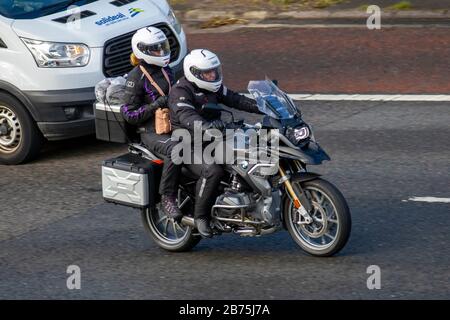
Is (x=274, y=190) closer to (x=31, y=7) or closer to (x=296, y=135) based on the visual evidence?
(x=296, y=135)

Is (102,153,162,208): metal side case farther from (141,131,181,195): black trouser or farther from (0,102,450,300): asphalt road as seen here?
(0,102,450,300): asphalt road

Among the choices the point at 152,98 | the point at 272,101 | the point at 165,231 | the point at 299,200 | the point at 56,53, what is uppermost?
the point at 272,101

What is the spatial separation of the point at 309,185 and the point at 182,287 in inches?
46.9

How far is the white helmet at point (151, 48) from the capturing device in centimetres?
932

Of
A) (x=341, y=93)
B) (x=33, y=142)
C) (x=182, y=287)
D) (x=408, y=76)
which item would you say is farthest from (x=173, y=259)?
(x=408, y=76)

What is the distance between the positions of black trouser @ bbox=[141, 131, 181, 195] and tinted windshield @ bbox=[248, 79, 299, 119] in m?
0.74

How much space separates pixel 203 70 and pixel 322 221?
1.46 meters

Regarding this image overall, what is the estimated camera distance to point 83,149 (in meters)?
12.2

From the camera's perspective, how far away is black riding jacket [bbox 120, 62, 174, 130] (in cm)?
893

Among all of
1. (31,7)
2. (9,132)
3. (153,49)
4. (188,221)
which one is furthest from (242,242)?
(31,7)

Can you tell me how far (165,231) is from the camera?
905 cm

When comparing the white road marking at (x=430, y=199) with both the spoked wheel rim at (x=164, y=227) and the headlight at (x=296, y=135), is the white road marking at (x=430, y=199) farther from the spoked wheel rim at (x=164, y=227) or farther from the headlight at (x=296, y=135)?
the spoked wheel rim at (x=164, y=227)

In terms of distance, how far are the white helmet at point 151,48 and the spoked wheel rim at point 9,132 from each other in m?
2.71
